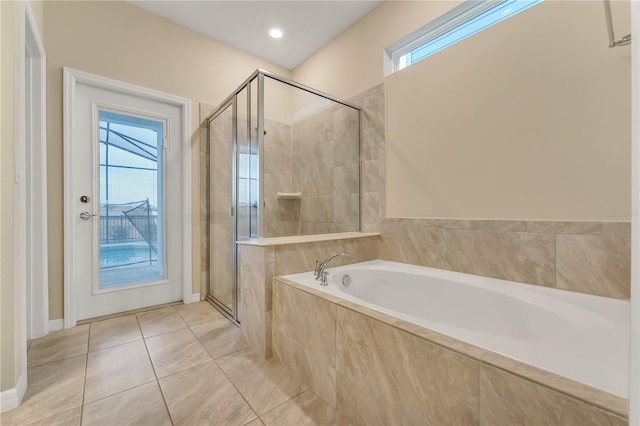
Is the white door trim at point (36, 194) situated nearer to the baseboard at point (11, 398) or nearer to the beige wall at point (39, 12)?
the beige wall at point (39, 12)

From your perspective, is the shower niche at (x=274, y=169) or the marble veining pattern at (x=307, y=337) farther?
the shower niche at (x=274, y=169)

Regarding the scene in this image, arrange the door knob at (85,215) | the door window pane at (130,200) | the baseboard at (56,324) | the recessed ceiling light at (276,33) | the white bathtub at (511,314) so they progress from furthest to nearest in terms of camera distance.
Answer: the recessed ceiling light at (276,33), the door window pane at (130,200), the door knob at (85,215), the baseboard at (56,324), the white bathtub at (511,314)

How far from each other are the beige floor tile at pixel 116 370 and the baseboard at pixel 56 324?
2.02 ft

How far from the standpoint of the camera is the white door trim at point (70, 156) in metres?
2.03

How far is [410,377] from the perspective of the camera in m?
0.93

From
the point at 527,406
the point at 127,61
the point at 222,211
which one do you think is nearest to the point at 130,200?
the point at 222,211

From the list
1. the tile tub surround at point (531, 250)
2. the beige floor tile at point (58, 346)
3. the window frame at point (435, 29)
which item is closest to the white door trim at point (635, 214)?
the tile tub surround at point (531, 250)

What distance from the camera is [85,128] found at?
2186 millimetres

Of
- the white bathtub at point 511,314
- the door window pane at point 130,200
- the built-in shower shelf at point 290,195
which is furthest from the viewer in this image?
the built-in shower shelf at point 290,195

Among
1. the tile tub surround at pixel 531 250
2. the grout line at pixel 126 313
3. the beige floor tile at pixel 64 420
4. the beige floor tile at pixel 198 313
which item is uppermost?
the tile tub surround at pixel 531 250

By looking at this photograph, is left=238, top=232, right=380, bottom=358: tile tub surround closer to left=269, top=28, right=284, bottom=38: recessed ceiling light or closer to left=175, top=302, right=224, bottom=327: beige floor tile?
left=175, top=302, right=224, bottom=327: beige floor tile

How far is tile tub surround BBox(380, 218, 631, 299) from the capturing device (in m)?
1.27

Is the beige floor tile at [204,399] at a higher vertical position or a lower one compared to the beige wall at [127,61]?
lower

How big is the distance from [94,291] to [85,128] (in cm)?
136
